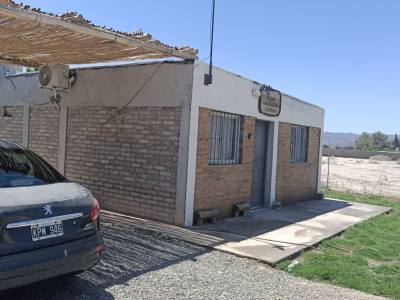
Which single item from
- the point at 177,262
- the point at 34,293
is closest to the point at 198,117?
the point at 177,262

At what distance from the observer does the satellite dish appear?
32.9 feet

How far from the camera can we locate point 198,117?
891 centimetres

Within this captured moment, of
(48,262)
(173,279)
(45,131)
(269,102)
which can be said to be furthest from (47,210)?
(269,102)

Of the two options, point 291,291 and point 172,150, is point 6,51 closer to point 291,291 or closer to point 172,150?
point 172,150

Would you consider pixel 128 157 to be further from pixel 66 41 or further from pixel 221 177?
pixel 66 41

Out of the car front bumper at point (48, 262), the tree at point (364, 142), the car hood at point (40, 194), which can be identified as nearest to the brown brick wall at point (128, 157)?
the car hood at point (40, 194)

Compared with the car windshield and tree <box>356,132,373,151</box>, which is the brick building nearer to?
the car windshield

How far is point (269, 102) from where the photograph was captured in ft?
37.9

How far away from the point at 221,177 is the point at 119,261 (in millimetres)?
4121

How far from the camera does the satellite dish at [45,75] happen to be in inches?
395

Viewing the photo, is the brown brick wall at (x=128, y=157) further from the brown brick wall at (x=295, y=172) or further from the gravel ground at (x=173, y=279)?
the brown brick wall at (x=295, y=172)

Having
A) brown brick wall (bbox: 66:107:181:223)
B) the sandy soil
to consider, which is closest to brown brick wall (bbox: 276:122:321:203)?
brown brick wall (bbox: 66:107:181:223)

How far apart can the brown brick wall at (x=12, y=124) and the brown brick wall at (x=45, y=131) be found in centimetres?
44

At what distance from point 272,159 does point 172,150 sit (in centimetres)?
405
